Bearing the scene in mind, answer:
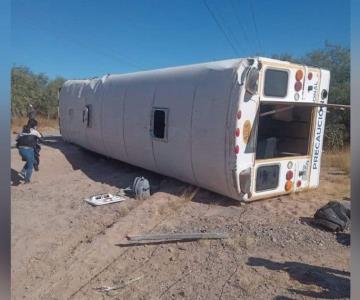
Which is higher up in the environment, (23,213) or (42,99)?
(42,99)

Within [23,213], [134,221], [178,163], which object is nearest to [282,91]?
[178,163]

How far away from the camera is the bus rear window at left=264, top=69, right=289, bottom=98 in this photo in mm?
6812

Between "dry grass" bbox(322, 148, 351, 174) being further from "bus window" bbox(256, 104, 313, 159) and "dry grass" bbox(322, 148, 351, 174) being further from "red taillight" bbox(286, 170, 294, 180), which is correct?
"red taillight" bbox(286, 170, 294, 180)

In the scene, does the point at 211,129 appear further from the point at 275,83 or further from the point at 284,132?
the point at 284,132

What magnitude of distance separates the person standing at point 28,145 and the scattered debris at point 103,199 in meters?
2.60

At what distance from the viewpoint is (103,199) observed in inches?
319

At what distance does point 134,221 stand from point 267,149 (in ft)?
10.8

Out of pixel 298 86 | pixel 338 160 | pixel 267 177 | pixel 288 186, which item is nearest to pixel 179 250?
pixel 267 177

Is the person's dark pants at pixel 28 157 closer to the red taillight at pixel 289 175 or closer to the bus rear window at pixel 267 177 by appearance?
the bus rear window at pixel 267 177

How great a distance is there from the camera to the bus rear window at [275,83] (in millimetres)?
6812

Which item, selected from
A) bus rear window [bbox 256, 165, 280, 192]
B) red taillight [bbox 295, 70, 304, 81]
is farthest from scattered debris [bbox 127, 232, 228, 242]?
red taillight [bbox 295, 70, 304, 81]

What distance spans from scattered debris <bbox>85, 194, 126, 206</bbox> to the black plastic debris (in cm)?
393

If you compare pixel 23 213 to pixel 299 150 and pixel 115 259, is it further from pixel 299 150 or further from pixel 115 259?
pixel 299 150

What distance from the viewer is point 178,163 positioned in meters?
8.05
